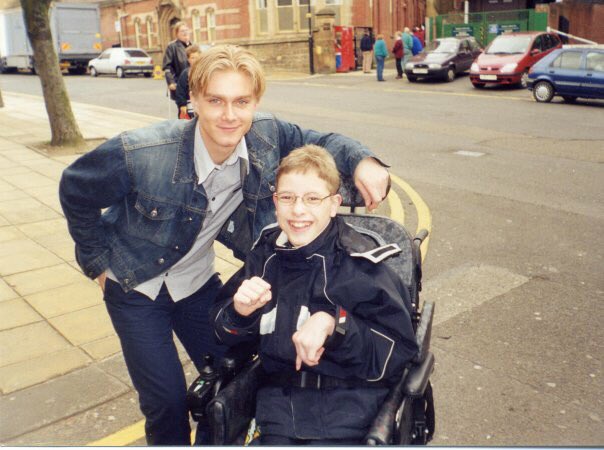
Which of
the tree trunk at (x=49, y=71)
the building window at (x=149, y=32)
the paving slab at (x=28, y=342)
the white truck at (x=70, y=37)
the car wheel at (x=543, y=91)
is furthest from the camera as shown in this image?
the building window at (x=149, y=32)

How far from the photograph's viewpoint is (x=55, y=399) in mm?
3871

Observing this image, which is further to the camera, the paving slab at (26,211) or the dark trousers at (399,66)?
the dark trousers at (399,66)

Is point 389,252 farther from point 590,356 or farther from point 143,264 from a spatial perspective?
point 590,356

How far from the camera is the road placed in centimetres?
372

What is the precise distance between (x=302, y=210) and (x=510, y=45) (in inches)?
822

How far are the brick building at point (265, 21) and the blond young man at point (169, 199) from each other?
33006mm

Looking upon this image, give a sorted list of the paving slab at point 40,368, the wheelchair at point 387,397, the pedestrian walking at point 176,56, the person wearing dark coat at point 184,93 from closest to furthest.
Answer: the wheelchair at point 387,397
the paving slab at point 40,368
the person wearing dark coat at point 184,93
the pedestrian walking at point 176,56

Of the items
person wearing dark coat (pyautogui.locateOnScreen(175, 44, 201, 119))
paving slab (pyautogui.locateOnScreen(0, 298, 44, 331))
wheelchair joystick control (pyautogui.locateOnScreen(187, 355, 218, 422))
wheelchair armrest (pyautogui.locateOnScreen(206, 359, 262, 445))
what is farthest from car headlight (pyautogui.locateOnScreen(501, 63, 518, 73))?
wheelchair joystick control (pyautogui.locateOnScreen(187, 355, 218, 422))

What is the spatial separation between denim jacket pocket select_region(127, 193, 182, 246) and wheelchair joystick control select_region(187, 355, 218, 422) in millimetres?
613

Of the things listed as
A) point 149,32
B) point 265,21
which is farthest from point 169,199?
point 149,32

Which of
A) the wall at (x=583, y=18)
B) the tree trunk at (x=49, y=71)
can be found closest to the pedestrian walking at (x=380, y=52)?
the wall at (x=583, y=18)

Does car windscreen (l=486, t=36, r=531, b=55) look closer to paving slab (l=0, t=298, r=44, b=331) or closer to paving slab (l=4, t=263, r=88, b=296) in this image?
paving slab (l=4, t=263, r=88, b=296)

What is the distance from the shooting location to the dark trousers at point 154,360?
267 centimetres

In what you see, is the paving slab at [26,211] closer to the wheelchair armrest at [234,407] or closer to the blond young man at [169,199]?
the blond young man at [169,199]
